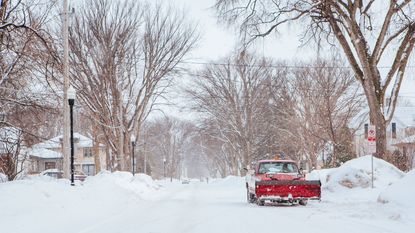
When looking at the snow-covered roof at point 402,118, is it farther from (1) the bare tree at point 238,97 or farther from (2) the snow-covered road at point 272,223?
(2) the snow-covered road at point 272,223

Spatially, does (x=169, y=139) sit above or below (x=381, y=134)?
above

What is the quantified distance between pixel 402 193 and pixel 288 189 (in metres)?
5.70

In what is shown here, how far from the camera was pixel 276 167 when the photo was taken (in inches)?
812

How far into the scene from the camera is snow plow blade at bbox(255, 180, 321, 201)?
1830 cm

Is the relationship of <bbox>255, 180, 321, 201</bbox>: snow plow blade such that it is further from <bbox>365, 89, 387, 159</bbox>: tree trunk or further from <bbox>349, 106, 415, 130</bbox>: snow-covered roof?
<bbox>349, 106, 415, 130</bbox>: snow-covered roof

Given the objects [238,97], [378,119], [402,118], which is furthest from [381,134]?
[402,118]

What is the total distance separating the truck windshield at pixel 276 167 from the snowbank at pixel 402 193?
21.4 feet

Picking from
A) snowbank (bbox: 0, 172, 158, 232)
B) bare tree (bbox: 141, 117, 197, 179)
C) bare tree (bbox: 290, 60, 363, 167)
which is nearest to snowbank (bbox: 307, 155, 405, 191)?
snowbank (bbox: 0, 172, 158, 232)

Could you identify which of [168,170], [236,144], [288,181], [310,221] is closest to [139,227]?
[310,221]

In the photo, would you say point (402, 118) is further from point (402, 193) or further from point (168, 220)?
point (168, 220)

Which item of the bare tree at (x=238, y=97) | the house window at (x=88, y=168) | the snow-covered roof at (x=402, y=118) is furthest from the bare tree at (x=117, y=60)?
the house window at (x=88, y=168)

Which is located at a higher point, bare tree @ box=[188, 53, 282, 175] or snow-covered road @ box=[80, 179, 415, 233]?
bare tree @ box=[188, 53, 282, 175]

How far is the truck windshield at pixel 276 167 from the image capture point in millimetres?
20422

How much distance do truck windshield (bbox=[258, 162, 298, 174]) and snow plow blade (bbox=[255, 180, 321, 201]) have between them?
194 centimetres
